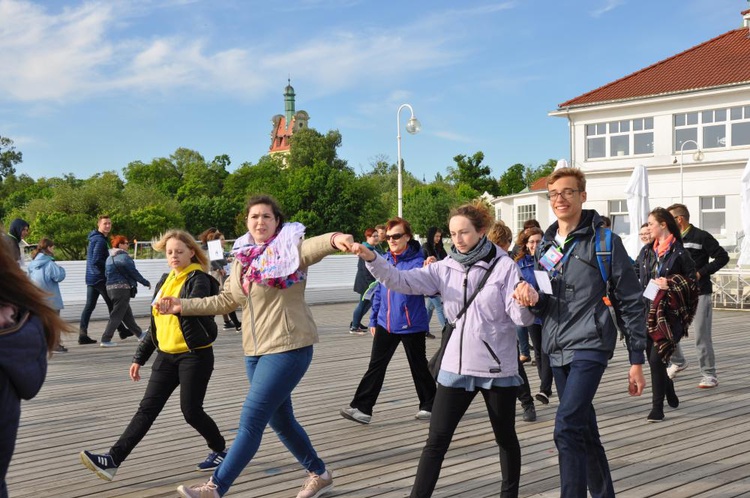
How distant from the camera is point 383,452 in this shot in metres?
5.59

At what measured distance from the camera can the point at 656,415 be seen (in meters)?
6.38

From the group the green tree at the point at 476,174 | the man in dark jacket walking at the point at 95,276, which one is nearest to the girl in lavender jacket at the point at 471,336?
the man in dark jacket walking at the point at 95,276

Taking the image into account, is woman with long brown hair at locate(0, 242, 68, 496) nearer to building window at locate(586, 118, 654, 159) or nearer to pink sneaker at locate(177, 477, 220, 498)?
pink sneaker at locate(177, 477, 220, 498)

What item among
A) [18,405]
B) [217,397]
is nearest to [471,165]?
[217,397]

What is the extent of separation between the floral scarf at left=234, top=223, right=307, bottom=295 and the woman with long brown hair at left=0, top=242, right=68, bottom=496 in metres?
2.08

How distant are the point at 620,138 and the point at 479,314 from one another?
110 feet

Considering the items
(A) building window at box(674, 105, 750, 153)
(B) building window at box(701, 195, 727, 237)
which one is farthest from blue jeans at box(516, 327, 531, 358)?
(A) building window at box(674, 105, 750, 153)

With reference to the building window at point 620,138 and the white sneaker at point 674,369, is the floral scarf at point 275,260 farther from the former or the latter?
the building window at point 620,138

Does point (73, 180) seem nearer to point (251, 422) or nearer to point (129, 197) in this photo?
point (129, 197)

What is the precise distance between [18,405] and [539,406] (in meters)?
5.61

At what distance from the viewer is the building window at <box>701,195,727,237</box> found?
32000 mm

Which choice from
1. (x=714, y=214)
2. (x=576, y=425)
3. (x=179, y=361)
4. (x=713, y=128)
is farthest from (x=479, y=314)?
(x=713, y=128)

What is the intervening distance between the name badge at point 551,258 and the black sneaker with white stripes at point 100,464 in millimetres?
2891

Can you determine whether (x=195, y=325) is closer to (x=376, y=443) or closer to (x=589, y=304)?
(x=376, y=443)
